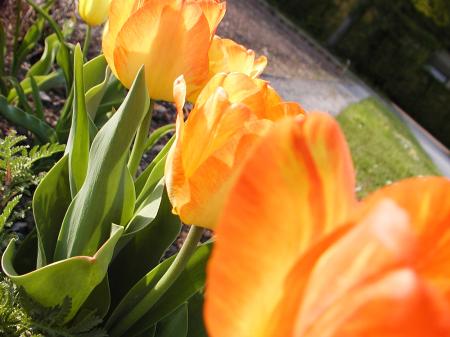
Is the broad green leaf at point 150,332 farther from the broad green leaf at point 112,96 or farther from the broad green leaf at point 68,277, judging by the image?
the broad green leaf at point 112,96

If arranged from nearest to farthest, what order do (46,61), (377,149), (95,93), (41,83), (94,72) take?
(95,93)
(94,72)
(41,83)
(46,61)
(377,149)

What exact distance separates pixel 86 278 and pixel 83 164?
1.02 feet

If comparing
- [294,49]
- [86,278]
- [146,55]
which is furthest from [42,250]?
[294,49]

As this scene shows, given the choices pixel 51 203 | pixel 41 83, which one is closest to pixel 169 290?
pixel 51 203

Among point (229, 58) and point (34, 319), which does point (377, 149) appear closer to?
point (229, 58)

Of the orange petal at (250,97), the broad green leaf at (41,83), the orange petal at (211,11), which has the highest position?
the orange petal at (250,97)

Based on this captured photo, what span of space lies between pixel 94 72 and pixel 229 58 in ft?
2.62

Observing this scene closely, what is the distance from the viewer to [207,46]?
3.10 feet

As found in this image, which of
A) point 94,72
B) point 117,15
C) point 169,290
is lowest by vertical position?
point 94,72

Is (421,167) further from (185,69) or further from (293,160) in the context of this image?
(293,160)

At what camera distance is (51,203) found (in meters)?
1.13

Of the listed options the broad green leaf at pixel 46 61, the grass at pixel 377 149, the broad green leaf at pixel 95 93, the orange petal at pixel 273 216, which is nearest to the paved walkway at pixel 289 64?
the grass at pixel 377 149

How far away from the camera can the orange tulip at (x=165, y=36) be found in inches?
36.5

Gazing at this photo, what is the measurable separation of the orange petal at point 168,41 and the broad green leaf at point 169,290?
0.30m
